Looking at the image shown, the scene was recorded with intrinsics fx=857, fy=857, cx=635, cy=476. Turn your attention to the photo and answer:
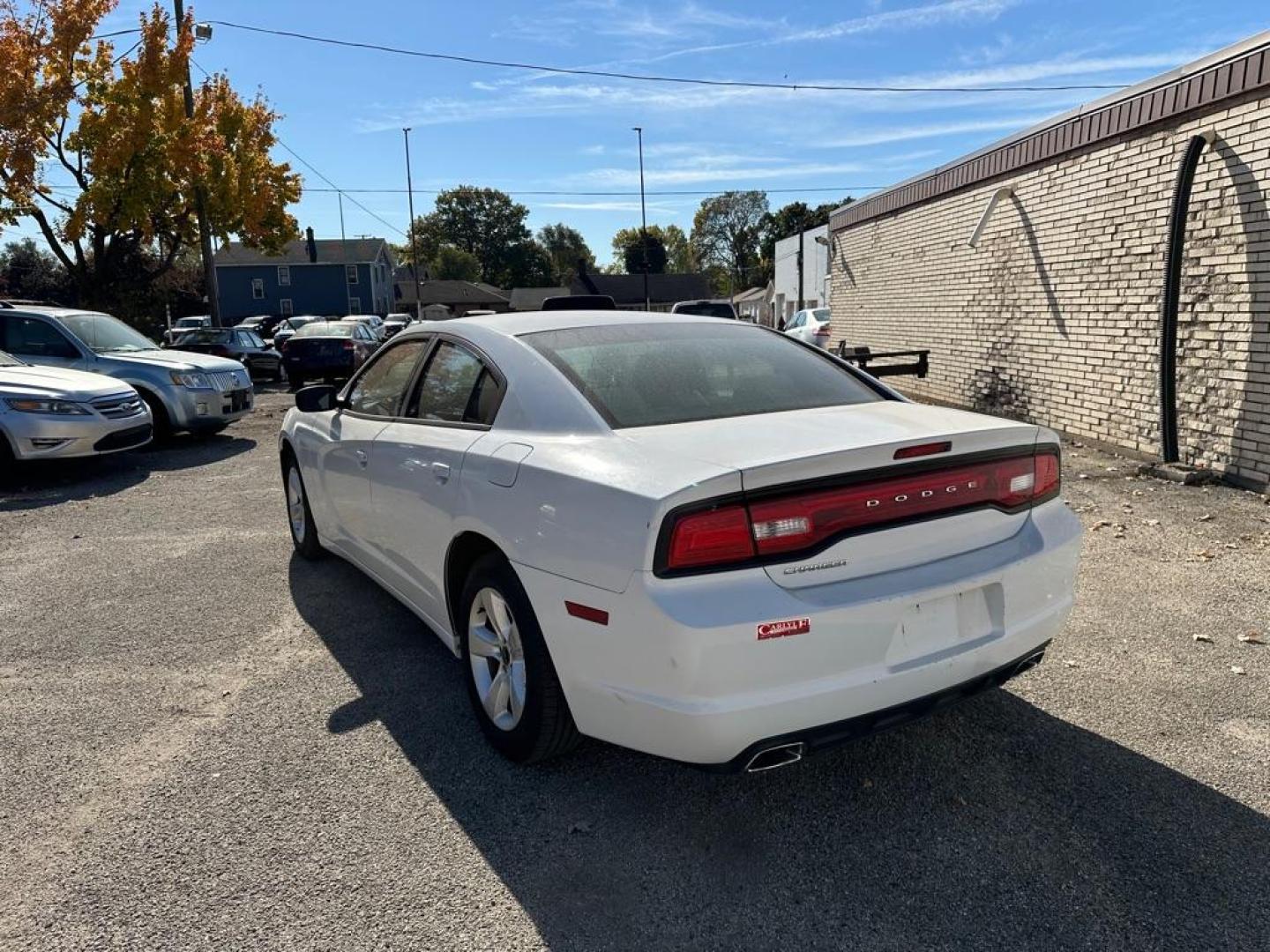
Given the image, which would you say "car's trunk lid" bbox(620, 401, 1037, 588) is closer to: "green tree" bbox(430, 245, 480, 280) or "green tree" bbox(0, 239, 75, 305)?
"green tree" bbox(0, 239, 75, 305)

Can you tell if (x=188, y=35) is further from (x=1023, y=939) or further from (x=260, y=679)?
(x=1023, y=939)

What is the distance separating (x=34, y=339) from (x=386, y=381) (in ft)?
27.3

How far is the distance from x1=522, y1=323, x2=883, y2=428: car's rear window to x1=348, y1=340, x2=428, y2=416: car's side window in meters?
0.89

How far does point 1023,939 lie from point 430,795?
1788mm

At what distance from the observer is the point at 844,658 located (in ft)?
7.54

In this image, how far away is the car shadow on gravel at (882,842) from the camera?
2184 millimetres

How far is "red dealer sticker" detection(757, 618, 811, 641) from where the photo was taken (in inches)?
86.6

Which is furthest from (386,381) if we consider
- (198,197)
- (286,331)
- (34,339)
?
(286,331)

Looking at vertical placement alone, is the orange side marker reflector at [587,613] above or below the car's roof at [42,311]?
below

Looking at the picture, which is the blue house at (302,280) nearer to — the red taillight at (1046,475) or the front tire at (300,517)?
the front tire at (300,517)

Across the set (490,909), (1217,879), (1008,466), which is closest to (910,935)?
(1217,879)

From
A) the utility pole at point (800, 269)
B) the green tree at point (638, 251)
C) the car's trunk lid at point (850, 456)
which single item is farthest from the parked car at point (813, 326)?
the green tree at point (638, 251)

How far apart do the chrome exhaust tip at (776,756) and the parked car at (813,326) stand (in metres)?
14.7

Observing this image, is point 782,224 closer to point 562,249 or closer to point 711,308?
point 562,249
